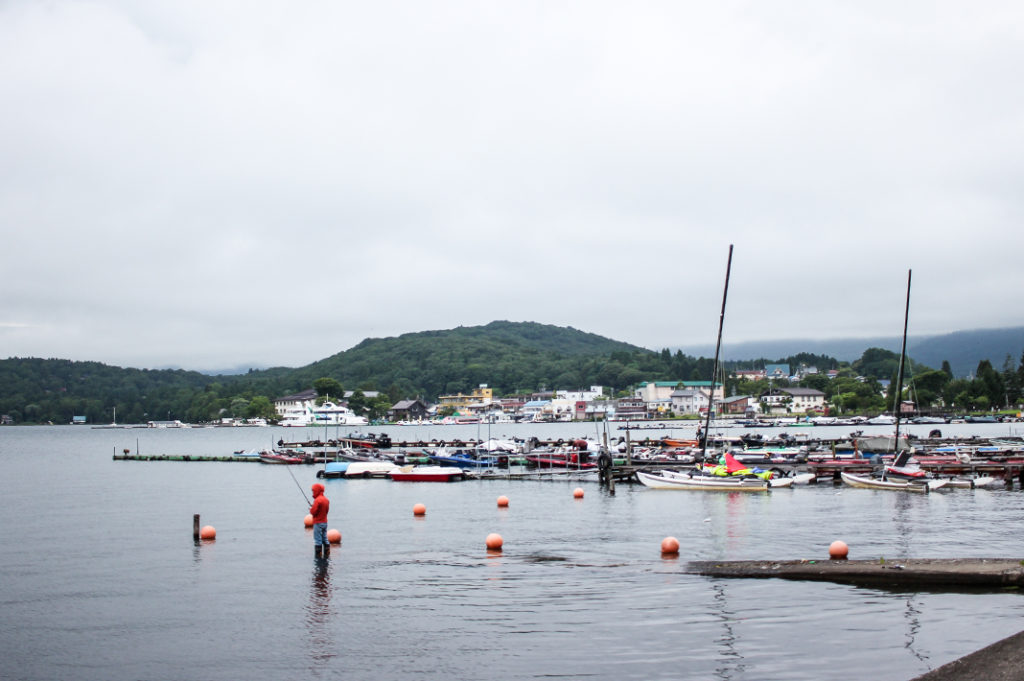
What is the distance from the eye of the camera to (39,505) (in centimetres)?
5391

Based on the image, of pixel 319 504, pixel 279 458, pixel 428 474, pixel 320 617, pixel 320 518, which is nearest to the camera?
pixel 320 617

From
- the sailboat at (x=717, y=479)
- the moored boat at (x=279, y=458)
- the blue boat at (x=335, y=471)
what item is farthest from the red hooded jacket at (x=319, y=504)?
the moored boat at (x=279, y=458)

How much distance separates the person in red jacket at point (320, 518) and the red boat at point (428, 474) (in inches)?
1476

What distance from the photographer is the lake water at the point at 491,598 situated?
1697cm

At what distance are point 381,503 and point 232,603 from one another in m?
28.6

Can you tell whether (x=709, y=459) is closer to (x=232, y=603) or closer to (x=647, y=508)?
(x=647, y=508)

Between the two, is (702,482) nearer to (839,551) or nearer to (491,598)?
(839,551)

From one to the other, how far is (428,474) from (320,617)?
150 feet

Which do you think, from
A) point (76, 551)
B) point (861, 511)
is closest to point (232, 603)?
point (76, 551)

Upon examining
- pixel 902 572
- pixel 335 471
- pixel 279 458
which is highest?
pixel 902 572

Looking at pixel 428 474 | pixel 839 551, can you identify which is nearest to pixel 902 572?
pixel 839 551

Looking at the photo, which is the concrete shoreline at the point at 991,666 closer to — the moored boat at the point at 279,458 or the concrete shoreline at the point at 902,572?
the concrete shoreline at the point at 902,572

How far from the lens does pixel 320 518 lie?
26.9 m

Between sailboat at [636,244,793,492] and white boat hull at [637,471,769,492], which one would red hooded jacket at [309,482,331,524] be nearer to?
sailboat at [636,244,793,492]
